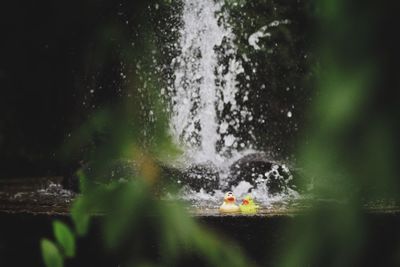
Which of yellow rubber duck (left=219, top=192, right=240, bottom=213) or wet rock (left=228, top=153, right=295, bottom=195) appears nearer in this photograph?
yellow rubber duck (left=219, top=192, right=240, bottom=213)

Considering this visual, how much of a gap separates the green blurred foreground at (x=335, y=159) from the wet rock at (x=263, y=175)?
2.30 metres

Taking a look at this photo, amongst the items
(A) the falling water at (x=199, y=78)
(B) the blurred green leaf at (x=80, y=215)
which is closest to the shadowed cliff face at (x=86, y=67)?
(B) the blurred green leaf at (x=80, y=215)

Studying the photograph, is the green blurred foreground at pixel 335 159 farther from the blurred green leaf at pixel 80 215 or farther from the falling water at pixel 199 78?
the falling water at pixel 199 78

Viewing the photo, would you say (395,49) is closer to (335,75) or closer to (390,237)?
(335,75)

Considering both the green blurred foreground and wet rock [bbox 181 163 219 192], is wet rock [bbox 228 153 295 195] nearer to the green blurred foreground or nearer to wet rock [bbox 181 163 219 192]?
wet rock [bbox 181 163 219 192]

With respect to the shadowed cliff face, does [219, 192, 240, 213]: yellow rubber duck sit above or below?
below

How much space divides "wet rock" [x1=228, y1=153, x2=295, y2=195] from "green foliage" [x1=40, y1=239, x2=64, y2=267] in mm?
2290

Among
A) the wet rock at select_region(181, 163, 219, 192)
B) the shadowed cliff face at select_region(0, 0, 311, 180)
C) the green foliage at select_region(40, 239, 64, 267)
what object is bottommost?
the green foliage at select_region(40, 239, 64, 267)

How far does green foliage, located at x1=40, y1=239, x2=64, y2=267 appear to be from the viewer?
0.72m

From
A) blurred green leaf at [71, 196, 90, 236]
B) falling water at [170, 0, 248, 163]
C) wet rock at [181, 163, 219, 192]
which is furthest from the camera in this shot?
falling water at [170, 0, 248, 163]

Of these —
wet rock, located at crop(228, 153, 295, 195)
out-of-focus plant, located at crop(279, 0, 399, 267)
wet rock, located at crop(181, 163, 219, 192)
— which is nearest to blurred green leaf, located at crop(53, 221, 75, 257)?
out-of-focus plant, located at crop(279, 0, 399, 267)

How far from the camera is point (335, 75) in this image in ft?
1.83

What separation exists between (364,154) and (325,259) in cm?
13

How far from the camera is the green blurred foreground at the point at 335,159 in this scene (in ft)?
1.80
